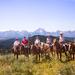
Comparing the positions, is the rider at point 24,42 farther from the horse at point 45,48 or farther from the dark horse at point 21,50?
the horse at point 45,48

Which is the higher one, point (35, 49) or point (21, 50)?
point (35, 49)

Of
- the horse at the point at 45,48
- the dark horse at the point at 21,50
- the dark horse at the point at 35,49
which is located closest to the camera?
the dark horse at the point at 35,49

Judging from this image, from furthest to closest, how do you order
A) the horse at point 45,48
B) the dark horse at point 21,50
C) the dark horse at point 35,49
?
the horse at point 45,48 < the dark horse at point 21,50 < the dark horse at point 35,49

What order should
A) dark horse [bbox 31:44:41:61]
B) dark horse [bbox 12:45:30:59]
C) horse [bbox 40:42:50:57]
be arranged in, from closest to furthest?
dark horse [bbox 31:44:41:61] → dark horse [bbox 12:45:30:59] → horse [bbox 40:42:50:57]

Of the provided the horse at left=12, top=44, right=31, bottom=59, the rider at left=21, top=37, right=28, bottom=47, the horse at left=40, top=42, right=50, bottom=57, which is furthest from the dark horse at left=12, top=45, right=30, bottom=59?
the horse at left=40, top=42, right=50, bottom=57

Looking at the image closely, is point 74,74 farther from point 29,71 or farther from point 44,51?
point 44,51

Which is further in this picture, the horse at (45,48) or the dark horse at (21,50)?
the horse at (45,48)

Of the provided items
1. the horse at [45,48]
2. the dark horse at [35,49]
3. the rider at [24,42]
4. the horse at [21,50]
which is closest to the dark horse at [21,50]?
the horse at [21,50]

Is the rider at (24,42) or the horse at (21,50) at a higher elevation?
the rider at (24,42)

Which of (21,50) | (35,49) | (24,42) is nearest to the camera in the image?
(35,49)

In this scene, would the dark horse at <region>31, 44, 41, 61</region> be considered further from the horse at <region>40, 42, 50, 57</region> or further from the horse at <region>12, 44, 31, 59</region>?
the horse at <region>12, 44, 31, 59</region>

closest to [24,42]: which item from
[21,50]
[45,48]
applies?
[21,50]

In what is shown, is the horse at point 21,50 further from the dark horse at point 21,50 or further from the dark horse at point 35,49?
the dark horse at point 35,49

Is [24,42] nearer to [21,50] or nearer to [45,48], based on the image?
[21,50]
